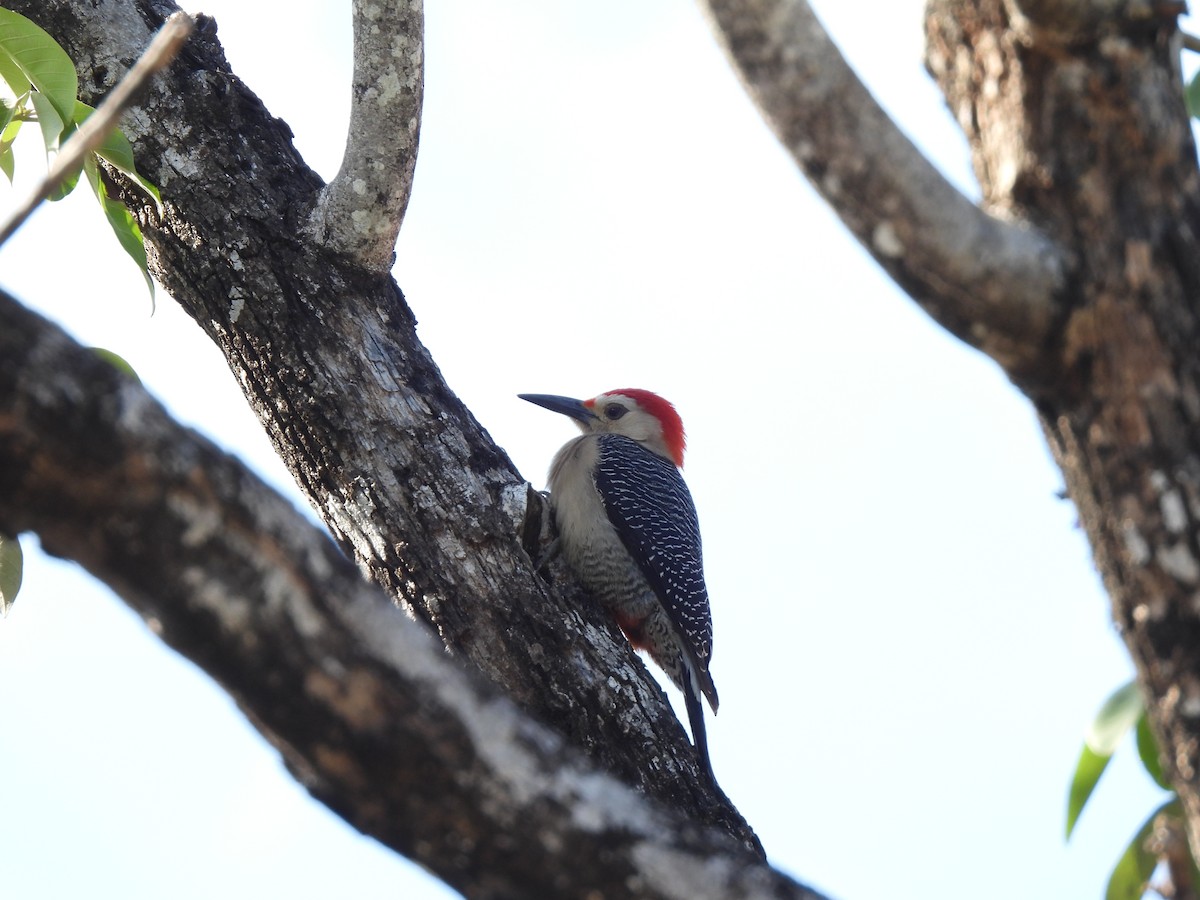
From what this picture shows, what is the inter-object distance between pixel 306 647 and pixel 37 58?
203cm

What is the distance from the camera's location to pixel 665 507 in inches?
260

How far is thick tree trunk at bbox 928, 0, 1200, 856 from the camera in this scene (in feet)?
6.18

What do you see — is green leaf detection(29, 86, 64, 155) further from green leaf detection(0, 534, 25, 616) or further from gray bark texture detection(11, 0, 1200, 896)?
gray bark texture detection(11, 0, 1200, 896)

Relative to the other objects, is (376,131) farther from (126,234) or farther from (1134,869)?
(1134,869)

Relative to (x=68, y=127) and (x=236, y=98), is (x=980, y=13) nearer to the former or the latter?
Answer: (x=68, y=127)

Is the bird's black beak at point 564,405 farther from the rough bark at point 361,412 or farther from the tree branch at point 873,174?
the tree branch at point 873,174

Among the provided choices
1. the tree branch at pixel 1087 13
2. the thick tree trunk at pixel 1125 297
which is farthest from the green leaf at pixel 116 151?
the tree branch at pixel 1087 13

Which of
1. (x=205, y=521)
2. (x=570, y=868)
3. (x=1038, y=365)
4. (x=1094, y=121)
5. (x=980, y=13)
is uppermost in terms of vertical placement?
(x=980, y=13)

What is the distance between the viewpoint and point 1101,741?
2.34 metres

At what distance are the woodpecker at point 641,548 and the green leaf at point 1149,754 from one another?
120 inches

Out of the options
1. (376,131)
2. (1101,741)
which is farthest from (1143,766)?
(376,131)

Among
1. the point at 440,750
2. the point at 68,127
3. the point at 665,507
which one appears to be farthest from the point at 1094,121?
the point at 665,507

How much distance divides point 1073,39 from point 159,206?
2.74 metres

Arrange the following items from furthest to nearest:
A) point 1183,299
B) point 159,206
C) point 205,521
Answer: point 159,206
point 1183,299
point 205,521
